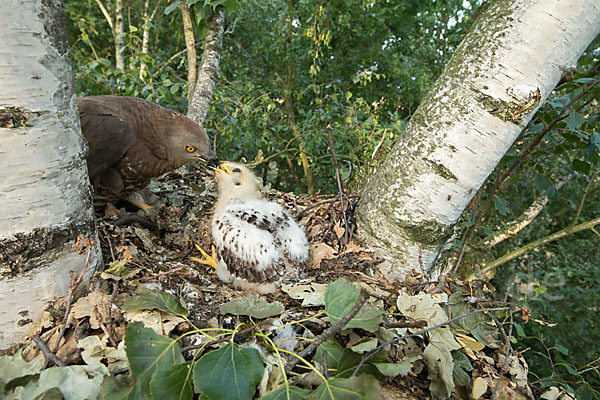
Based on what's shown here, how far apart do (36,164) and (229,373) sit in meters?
0.92

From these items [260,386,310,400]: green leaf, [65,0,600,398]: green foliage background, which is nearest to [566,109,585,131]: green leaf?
[65,0,600,398]: green foliage background

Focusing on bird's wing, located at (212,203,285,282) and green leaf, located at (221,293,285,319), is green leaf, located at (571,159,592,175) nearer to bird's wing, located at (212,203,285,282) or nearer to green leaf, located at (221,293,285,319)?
bird's wing, located at (212,203,285,282)

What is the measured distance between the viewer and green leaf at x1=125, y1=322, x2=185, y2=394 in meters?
1.07

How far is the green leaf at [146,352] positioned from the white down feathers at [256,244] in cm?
101

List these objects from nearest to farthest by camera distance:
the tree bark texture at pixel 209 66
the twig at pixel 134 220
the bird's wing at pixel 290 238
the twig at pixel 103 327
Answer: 1. the twig at pixel 103 327
2. the bird's wing at pixel 290 238
3. the twig at pixel 134 220
4. the tree bark texture at pixel 209 66

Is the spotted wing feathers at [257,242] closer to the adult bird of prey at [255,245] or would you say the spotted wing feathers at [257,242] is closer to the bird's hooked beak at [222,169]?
the adult bird of prey at [255,245]

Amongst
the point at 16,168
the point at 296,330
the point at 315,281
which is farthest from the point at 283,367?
the point at 16,168

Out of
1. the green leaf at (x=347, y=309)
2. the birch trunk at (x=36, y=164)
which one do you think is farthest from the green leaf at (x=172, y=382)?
the birch trunk at (x=36, y=164)

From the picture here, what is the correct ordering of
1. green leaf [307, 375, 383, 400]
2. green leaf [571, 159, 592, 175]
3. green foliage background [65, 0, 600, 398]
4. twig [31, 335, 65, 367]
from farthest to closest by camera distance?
green foliage background [65, 0, 600, 398] → green leaf [571, 159, 592, 175] → twig [31, 335, 65, 367] → green leaf [307, 375, 383, 400]

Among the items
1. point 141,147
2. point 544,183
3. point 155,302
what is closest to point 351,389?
point 155,302

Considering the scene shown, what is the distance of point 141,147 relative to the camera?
2.81 metres

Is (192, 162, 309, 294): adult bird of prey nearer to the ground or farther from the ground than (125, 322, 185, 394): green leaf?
nearer to the ground

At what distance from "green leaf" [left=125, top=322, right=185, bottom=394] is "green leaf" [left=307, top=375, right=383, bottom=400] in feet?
1.43

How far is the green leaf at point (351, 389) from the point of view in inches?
40.5
